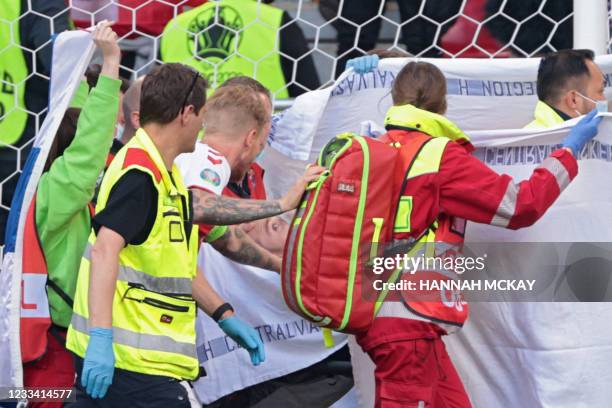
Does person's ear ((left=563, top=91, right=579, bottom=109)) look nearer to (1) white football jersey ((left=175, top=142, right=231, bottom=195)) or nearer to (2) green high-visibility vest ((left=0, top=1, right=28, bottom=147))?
(1) white football jersey ((left=175, top=142, right=231, bottom=195))

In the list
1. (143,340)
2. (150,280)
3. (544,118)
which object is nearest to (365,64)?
(544,118)

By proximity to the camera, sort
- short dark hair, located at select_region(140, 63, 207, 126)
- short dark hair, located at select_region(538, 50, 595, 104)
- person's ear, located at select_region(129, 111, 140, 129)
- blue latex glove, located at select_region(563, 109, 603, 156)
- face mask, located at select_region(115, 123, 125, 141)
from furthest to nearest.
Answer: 1. face mask, located at select_region(115, 123, 125, 141)
2. person's ear, located at select_region(129, 111, 140, 129)
3. short dark hair, located at select_region(538, 50, 595, 104)
4. blue latex glove, located at select_region(563, 109, 603, 156)
5. short dark hair, located at select_region(140, 63, 207, 126)

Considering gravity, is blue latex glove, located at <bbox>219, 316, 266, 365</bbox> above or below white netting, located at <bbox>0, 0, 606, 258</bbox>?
below

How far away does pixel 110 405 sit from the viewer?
10.6 feet

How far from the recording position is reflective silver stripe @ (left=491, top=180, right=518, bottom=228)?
3.46 meters

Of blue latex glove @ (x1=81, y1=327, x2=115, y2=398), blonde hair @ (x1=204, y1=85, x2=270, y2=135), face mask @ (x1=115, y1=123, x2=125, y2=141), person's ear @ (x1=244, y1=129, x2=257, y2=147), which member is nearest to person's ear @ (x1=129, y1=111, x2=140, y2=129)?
face mask @ (x1=115, y1=123, x2=125, y2=141)

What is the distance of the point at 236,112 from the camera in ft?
12.8

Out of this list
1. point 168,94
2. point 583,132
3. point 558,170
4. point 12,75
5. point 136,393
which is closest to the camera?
point 136,393

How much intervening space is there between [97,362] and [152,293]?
242 mm

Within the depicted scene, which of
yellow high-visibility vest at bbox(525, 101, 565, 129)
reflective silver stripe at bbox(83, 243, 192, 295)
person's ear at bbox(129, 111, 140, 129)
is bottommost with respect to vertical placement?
reflective silver stripe at bbox(83, 243, 192, 295)

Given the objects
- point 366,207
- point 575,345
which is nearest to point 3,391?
point 366,207

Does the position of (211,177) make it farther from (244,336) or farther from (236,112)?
(244,336)

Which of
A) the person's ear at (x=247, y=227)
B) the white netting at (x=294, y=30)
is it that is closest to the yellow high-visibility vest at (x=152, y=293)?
the person's ear at (x=247, y=227)

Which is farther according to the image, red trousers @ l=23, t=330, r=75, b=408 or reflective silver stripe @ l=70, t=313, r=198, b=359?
red trousers @ l=23, t=330, r=75, b=408
